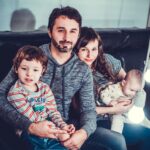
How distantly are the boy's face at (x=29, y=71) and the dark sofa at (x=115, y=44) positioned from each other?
15 centimetres

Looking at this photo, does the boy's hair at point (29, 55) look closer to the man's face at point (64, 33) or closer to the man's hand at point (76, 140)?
the man's face at point (64, 33)

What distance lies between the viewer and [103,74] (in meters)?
1.28

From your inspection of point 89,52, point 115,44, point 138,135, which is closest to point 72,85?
point 89,52

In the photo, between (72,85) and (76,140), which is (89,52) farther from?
(76,140)

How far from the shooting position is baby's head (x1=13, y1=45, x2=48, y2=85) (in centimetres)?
102

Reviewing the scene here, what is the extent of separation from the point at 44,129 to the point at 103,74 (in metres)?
0.37

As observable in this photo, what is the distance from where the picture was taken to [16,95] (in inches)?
40.8

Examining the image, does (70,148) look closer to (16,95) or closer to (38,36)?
(16,95)

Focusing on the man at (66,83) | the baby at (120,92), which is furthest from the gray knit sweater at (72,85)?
the baby at (120,92)

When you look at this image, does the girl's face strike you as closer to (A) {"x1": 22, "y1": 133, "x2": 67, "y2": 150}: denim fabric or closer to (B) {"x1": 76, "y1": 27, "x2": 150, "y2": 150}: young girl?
(B) {"x1": 76, "y1": 27, "x2": 150, "y2": 150}: young girl

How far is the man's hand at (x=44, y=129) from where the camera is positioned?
1.02 metres

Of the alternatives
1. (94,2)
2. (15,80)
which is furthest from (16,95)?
(94,2)

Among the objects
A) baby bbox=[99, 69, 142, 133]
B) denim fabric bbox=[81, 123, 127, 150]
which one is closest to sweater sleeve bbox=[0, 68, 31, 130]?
denim fabric bbox=[81, 123, 127, 150]

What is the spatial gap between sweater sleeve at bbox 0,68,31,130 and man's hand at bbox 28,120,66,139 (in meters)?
0.02
